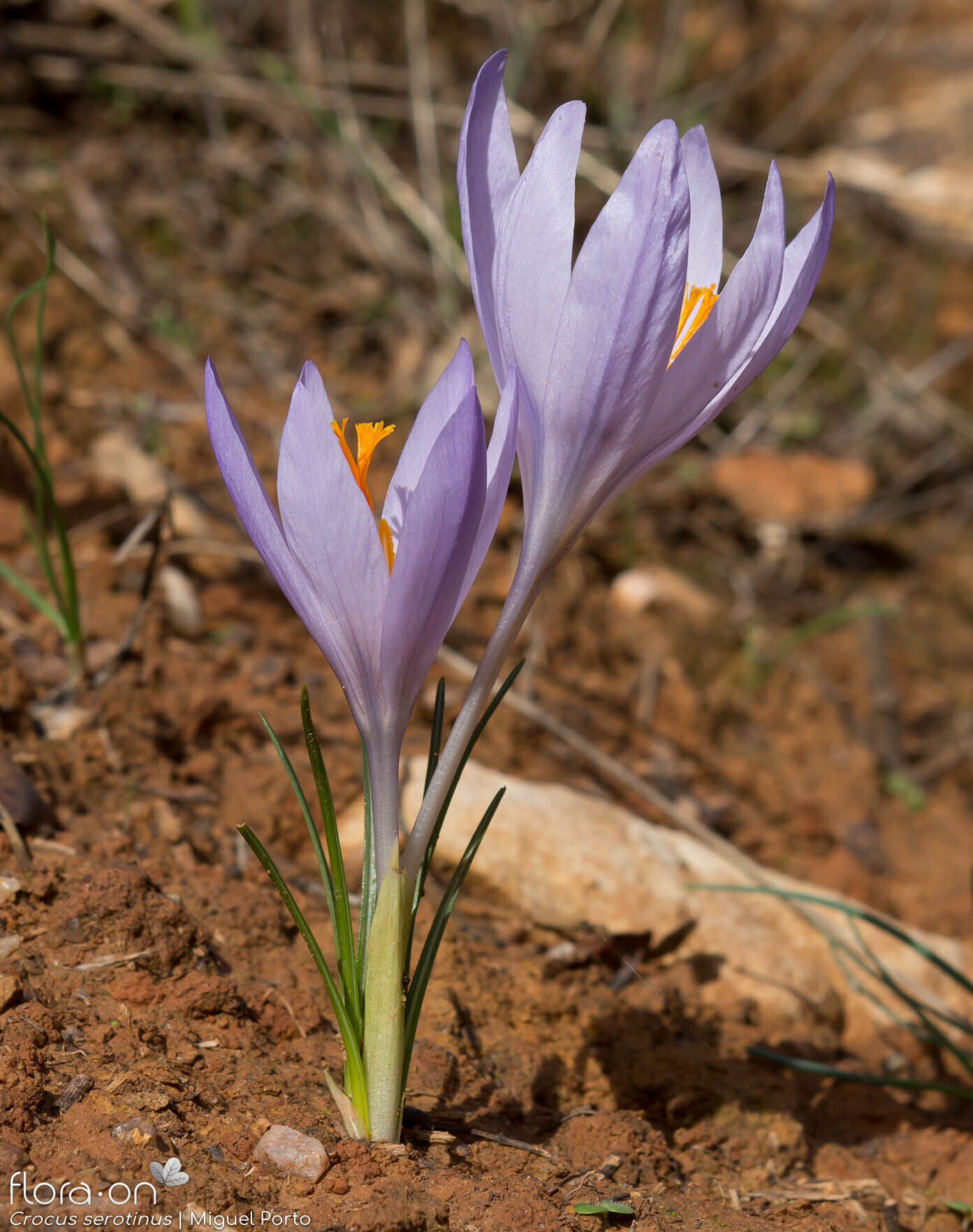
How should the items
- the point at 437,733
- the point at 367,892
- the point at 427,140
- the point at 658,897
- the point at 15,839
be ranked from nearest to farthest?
the point at 367,892 < the point at 437,733 < the point at 15,839 < the point at 658,897 < the point at 427,140

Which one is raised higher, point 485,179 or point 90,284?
point 90,284

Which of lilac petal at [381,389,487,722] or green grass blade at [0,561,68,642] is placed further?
green grass blade at [0,561,68,642]

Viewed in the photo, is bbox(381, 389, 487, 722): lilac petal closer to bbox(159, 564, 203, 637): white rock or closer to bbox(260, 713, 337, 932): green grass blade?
bbox(260, 713, 337, 932): green grass blade

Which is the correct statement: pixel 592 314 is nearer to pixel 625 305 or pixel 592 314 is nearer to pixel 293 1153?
pixel 625 305

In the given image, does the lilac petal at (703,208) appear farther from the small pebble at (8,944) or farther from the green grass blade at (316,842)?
the small pebble at (8,944)

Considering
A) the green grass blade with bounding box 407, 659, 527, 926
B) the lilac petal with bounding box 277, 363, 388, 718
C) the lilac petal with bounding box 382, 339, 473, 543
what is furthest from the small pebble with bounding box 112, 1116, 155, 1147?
the lilac petal with bounding box 382, 339, 473, 543

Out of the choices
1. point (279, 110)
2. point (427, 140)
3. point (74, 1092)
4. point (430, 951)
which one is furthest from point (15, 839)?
point (279, 110)

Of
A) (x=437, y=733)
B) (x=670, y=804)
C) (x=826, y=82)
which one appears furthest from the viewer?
(x=826, y=82)
